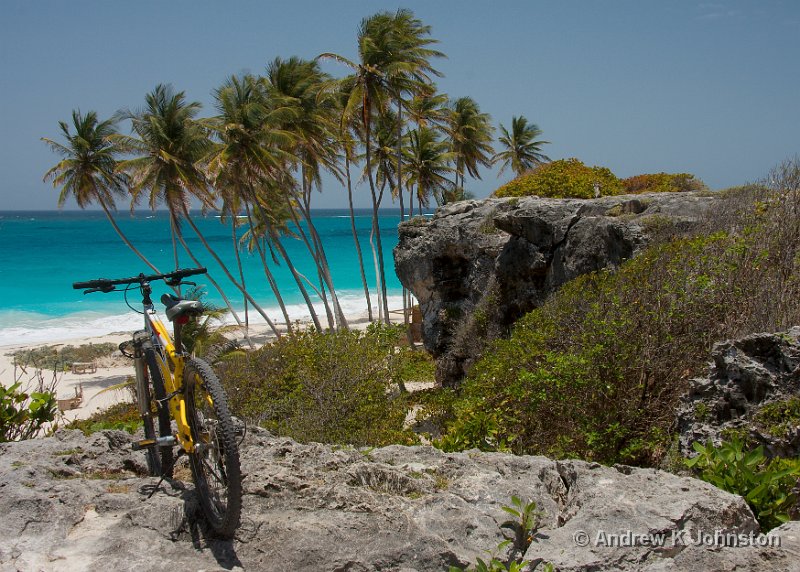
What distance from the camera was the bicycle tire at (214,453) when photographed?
125 inches

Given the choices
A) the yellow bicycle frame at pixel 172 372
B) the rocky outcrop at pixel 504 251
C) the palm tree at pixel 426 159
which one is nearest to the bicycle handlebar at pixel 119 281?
the yellow bicycle frame at pixel 172 372

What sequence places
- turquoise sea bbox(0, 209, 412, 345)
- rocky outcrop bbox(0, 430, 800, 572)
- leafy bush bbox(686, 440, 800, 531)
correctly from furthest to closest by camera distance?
1. turquoise sea bbox(0, 209, 412, 345)
2. leafy bush bbox(686, 440, 800, 531)
3. rocky outcrop bbox(0, 430, 800, 572)

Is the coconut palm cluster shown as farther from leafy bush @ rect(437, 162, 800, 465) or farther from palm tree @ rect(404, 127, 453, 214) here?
leafy bush @ rect(437, 162, 800, 465)

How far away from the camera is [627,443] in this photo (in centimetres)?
630

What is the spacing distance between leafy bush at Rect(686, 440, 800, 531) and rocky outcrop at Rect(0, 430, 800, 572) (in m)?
0.15

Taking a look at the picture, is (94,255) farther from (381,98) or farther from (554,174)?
(554,174)

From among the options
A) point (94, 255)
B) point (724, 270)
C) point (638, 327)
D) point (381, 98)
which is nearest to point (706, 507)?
point (638, 327)

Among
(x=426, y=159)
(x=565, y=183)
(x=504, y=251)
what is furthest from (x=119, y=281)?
(x=426, y=159)

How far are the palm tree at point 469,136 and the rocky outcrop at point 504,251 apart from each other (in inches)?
831

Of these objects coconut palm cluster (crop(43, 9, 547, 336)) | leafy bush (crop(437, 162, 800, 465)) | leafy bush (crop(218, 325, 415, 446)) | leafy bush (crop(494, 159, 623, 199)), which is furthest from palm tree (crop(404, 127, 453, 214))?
leafy bush (crop(437, 162, 800, 465))

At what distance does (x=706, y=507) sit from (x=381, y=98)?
77.6ft

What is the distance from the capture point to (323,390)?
10258 mm

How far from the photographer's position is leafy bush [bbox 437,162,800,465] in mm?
6105

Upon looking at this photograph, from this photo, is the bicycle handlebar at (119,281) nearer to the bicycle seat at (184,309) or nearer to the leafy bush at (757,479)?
the bicycle seat at (184,309)
